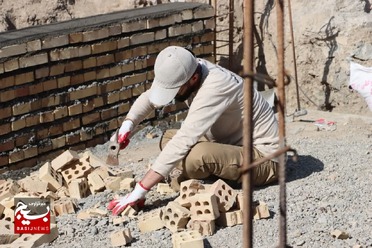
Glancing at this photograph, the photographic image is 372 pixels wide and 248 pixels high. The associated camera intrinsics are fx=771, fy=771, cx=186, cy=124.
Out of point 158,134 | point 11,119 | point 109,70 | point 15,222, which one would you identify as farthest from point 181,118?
point 15,222

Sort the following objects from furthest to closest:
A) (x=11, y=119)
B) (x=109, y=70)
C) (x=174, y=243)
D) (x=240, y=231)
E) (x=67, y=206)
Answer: (x=109, y=70), (x=11, y=119), (x=67, y=206), (x=240, y=231), (x=174, y=243)

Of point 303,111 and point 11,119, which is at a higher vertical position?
point 11,119

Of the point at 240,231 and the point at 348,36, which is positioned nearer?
the point at 240,231

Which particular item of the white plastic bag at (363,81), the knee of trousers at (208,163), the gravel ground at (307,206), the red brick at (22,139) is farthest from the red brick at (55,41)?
the white plastic bag at (363,81)

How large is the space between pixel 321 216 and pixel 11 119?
2.81 metres

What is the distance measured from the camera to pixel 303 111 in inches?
310

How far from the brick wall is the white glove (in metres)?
1.75

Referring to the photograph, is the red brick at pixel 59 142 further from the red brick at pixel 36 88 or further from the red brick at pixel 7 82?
the red brick at pixel 7 82

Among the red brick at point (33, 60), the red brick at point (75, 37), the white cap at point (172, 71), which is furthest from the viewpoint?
the red brick at point (75, 37)

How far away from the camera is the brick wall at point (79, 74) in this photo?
630 centimetres

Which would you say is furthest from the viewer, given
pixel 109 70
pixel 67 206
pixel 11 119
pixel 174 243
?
pixel 109 70

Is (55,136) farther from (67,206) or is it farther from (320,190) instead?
(320,190)

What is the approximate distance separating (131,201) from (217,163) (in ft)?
2.13

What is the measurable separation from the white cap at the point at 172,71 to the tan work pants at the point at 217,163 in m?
0.43
